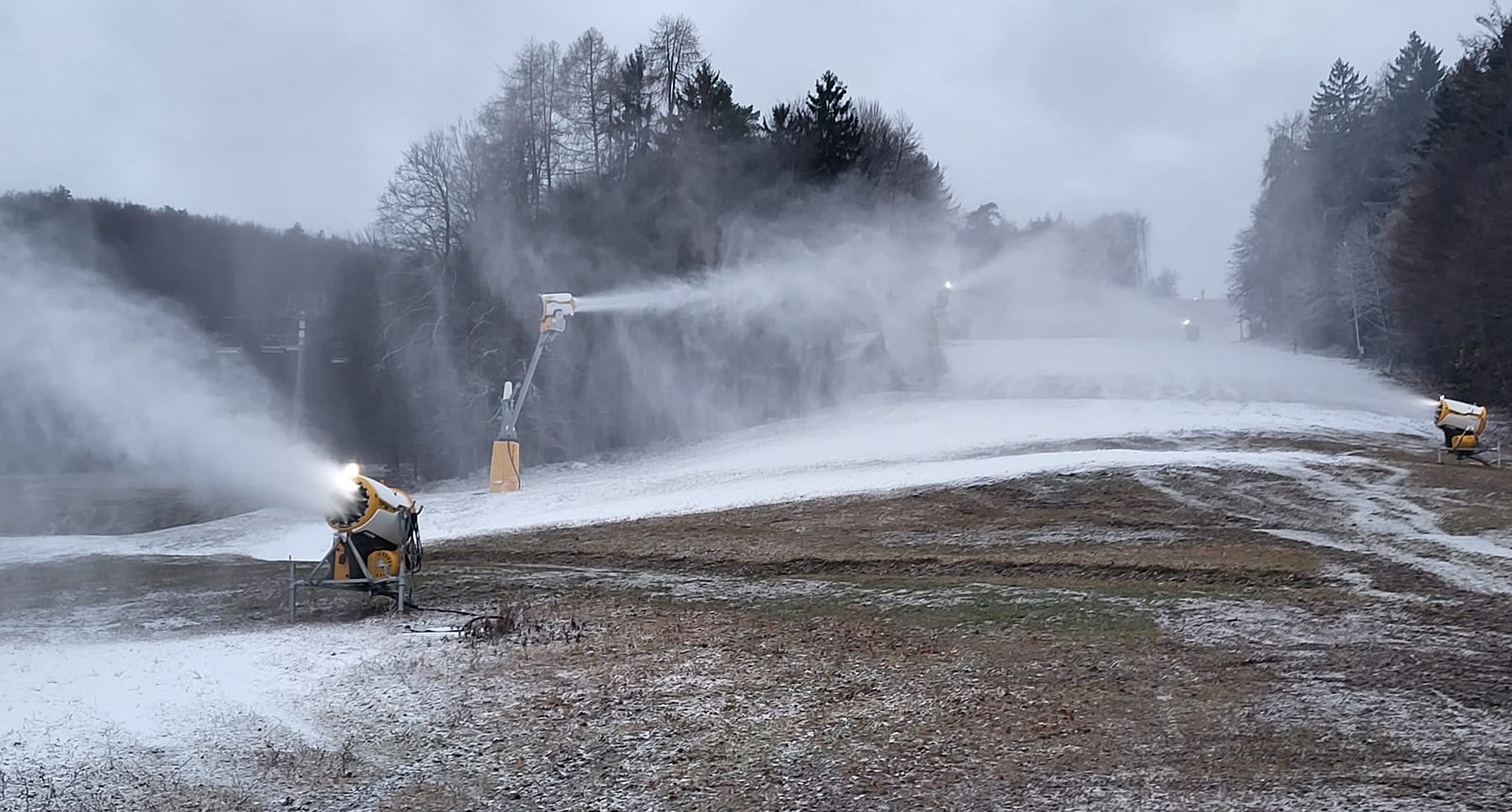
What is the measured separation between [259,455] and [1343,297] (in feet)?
204

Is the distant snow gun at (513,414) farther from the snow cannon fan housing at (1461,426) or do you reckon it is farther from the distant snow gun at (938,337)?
the distant snow gun at (938,337)

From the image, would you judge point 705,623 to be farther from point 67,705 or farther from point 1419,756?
point 1419,756

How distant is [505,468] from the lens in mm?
27438

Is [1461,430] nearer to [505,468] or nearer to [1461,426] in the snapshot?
[1461,426]

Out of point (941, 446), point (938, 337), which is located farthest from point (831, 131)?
point (941, 446)

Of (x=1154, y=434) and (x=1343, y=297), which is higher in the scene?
(x=1343, y=297)

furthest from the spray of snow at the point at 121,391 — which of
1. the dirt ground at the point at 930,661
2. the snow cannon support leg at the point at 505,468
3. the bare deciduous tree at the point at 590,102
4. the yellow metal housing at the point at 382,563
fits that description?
the bare deciduous tree at the point at 590,102

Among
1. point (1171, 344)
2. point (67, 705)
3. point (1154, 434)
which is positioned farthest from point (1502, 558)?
point (1171, 344)

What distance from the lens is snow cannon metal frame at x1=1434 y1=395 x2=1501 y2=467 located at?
24.2m

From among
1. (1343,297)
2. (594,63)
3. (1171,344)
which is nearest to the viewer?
(594,63)

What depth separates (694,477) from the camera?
27094mm

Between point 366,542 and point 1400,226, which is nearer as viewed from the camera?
point 366,542

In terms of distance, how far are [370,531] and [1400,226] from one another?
5030cm

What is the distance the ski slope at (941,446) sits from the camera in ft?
72.8
